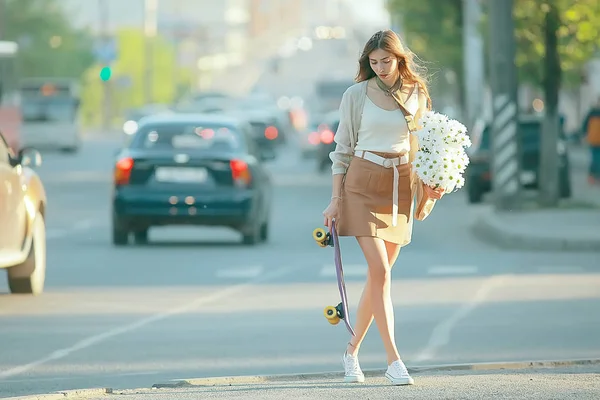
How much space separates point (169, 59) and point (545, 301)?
185 meters

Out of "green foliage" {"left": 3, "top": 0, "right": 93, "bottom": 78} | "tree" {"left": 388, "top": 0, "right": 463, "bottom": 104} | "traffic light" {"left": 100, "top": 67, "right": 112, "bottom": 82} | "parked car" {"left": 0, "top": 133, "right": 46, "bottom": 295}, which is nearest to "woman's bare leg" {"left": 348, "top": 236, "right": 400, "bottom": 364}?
"parked car" {"left": 0, "top": 133, "right": 46, "bottom": 295}

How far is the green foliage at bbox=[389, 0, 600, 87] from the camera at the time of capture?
29923mm

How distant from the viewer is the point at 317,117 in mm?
59188

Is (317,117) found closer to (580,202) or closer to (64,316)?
(580,202)

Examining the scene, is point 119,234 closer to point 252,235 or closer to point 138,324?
point 252,235

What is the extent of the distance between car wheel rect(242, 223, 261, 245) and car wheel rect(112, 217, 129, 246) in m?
1.40

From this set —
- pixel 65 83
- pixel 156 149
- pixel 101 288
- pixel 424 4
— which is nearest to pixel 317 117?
pixel 424 4

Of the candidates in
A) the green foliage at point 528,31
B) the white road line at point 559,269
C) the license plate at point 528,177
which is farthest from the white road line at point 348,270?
the license plate at point 528,177

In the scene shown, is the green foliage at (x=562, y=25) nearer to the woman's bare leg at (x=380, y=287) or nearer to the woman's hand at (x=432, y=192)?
the woman's hand at (x=432, y=192)

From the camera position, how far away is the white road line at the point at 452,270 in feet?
59.8

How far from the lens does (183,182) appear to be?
853 inches

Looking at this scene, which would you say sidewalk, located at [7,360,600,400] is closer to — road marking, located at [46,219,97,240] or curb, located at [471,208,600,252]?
curb, located at [471,208,600,252]

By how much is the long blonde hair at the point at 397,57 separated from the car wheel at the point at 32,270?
659 cm

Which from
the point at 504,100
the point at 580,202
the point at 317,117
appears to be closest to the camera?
the point at 504,100
